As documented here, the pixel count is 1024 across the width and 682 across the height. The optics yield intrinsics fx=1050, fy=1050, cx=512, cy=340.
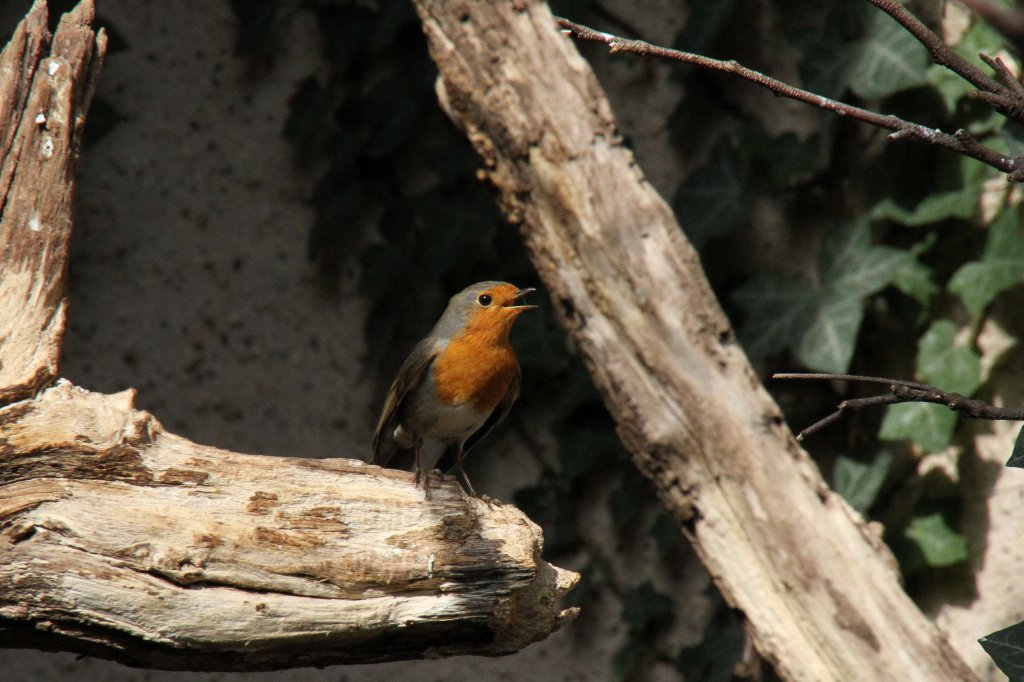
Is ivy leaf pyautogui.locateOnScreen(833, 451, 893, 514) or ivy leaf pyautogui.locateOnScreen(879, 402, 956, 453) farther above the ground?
ivy leaf pyautogui.locateOnScreen(879, 402, 956, 453)

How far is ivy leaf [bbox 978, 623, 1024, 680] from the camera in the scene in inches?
102

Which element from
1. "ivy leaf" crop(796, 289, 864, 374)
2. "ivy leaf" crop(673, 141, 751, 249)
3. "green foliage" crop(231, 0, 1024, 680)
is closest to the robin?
"green foliage" crop(231, 0, 1024, 680)

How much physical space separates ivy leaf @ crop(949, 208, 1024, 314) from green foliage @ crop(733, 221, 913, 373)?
9.3 inches

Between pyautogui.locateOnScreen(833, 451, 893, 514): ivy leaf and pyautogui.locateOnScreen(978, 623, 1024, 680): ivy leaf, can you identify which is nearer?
pyautogui.locateOnScreen(978, 623, 1024, 680): ivy leaf

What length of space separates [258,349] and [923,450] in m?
2.98

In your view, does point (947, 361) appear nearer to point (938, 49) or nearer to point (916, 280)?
point (916, 280)

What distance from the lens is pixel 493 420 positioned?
3855 millimetres

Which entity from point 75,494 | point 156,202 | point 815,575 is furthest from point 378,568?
point 156,202

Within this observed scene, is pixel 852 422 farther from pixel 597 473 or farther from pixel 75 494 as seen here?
pixel 75 494

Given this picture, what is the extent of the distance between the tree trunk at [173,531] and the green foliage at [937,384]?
→ 2.00 m

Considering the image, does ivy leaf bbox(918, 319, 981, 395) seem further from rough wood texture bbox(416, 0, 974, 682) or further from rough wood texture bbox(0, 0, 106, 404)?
rough wood texture bbox(0, 0, 106, 404)

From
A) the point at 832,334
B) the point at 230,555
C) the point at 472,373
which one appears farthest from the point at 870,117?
Answer: the point at 832,334

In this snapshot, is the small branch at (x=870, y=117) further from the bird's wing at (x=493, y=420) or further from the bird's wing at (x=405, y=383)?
the bird's wing at (x=493, y=420)

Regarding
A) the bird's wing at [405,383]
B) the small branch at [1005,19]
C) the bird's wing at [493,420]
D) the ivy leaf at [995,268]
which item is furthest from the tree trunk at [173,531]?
the ivy leaf at [995,268]
